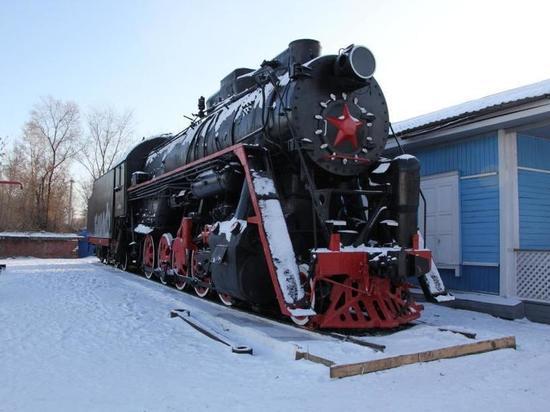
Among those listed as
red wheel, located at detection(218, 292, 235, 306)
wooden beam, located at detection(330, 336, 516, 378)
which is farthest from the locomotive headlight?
red wheel, located at detection(218, 292, 235, 306)

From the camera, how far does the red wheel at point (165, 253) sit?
1026cm

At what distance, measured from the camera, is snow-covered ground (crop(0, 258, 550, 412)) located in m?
3.68

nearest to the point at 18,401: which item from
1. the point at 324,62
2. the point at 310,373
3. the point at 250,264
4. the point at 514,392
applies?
the point at 310,373

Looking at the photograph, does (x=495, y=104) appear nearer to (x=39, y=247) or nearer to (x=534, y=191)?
(x=534, y=191)

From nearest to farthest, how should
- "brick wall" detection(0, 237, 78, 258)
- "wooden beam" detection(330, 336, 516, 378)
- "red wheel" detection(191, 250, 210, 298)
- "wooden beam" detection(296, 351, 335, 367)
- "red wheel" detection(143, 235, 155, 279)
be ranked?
1. "wooden beam" detection(330, 336, 516, 378)
2. "wooden beam" detection(296, 351, 335, 367)
3. "red wheel" detection(191, 250, 210, 298)
4. "red wheel" detection(143, 235, 155, 279)
5. "brick wall" detection(0, 237, 78, 258)

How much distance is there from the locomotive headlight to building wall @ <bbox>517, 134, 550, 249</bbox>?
3.88 meters

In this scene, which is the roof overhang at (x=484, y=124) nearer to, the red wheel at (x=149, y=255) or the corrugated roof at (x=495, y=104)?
the corrugated roof at (x=495, y=104)

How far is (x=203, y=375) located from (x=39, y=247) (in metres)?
25.2

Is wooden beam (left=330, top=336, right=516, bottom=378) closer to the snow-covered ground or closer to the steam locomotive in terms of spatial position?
the snow-covered ground

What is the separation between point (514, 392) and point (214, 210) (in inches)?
201

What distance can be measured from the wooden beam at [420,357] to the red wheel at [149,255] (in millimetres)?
7993

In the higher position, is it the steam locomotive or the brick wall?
the steam locomotive

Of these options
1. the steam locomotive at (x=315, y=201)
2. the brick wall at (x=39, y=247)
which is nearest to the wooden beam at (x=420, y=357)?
the steam locomotive at (x=315, y=201)

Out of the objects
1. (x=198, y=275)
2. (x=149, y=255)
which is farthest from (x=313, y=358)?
→ (x=149, y=255)
